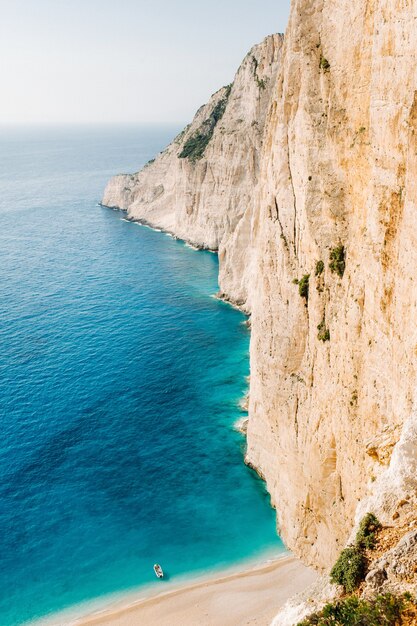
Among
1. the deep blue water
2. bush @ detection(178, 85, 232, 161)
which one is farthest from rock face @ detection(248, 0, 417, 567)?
bush @ detection(178, 85, 232, 161)

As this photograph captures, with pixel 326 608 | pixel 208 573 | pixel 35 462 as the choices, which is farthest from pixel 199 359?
pixel 326 608

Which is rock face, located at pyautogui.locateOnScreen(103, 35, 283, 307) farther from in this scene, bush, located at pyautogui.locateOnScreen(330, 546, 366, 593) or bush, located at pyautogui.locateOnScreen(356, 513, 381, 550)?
bush, located at pyautogui.locateOnScreen(330, 546, 366, 593)

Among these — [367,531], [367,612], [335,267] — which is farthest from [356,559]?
[335,267]

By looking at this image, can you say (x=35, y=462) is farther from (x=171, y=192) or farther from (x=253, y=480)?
(x=171, y=192)

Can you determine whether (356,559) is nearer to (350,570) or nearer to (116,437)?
(350,570)

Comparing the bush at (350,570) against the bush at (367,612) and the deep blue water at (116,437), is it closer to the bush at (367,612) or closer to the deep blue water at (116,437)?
the bush at (367,612)

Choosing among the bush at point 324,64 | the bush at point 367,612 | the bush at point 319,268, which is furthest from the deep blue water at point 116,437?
the bush at point 324,64
